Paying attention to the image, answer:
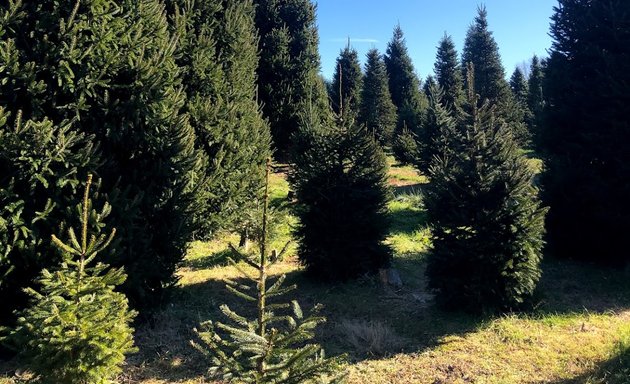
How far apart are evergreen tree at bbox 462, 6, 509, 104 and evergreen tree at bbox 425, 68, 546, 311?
25.8m

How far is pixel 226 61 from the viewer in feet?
31.8

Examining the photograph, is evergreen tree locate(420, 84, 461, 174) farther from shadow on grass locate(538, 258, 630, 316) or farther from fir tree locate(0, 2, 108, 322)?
fir tree locate(0, 2, 108, 322)

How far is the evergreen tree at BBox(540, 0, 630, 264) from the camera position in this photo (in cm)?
877

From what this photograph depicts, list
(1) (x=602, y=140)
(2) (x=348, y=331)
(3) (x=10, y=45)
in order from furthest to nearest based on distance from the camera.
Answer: (1) (x=602, y=140)
(2) (x=348, y=331)
(3) (x=10, y=45)

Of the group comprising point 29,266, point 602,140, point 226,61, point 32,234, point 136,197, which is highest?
point 226,61

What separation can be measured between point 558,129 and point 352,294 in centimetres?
606

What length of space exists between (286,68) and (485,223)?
11803mm

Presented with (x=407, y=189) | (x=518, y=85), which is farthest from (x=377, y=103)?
(x=518, y=85)

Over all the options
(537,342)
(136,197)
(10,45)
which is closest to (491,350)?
(537,342)

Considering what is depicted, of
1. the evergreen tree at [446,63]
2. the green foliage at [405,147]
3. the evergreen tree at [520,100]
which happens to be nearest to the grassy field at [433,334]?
the green foliage at [405,147]

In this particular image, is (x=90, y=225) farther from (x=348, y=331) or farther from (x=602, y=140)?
(x=602, y=140)

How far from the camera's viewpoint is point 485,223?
6699 millimetres

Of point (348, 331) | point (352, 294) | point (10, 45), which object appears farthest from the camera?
point (352, 294)

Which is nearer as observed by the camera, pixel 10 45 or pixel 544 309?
pixel 10 45
